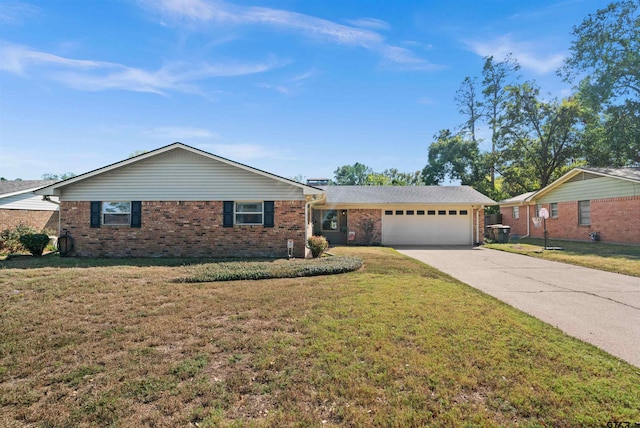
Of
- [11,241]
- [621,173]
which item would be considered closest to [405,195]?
[621,173]

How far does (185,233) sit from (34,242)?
581 cm

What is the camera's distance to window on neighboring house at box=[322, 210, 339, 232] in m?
18.3

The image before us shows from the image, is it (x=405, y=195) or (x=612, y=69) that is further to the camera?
(x=612, y=69)

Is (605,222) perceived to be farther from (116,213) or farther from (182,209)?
(116,213)

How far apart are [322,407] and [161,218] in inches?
450

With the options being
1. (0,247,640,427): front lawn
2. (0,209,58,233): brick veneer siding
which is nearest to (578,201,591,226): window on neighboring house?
(0,247,640,427): front lawn

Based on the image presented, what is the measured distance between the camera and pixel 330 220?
18.4m

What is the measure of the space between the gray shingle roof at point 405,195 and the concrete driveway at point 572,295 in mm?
7010

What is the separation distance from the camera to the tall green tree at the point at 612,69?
23.2 meters

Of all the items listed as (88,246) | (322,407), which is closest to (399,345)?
(322,407)

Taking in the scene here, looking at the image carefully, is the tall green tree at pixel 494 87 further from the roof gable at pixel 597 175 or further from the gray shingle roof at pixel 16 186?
the gray shingle roof at pixel 16 186

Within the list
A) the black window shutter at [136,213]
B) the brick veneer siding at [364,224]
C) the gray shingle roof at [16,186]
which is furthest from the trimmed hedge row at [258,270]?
the gray shingle roof at [16,186]

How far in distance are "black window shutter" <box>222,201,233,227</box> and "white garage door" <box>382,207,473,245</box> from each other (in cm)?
935

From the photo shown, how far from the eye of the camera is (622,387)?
285 cm
